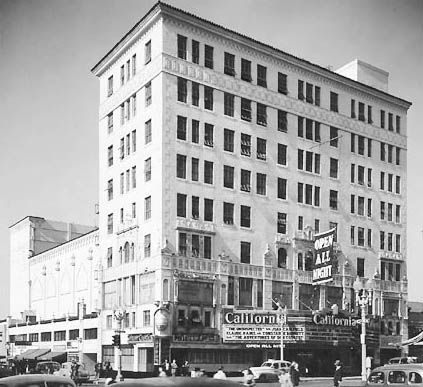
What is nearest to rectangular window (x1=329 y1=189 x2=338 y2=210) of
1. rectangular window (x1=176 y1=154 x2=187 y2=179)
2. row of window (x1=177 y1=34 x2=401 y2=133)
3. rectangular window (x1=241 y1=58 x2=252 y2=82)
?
row of window (x1=177 y1=34 x2=401 y2=133)

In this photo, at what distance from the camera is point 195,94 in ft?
151

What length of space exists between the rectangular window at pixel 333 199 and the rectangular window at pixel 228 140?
10.4 metres

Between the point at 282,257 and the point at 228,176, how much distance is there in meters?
7.30

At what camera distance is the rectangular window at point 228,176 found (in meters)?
47.1

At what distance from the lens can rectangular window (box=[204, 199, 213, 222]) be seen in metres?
45.9

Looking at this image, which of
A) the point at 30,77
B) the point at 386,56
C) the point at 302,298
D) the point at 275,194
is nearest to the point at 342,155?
the point at 275,194

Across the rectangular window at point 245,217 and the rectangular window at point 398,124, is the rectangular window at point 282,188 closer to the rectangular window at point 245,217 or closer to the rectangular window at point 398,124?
the rectangular window at point 245,217

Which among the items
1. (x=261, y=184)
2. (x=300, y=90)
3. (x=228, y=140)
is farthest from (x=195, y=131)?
(x=300, y=90)

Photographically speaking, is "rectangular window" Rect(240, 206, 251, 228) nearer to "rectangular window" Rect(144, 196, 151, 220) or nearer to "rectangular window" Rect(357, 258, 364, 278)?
"rectangular window" Rect(144, 196, 151, 220)

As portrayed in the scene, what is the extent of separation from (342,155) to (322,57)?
3326 centimetres

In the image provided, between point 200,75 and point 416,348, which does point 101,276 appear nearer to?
point 200,75

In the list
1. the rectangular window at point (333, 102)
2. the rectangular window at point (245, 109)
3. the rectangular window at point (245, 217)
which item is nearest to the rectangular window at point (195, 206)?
the rectangular window at point (245, 217)

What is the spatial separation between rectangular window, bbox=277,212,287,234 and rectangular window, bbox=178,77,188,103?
1105cm

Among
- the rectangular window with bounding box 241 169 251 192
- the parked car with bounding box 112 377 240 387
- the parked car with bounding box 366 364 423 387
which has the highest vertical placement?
the rectangular window with bounding box 241 169 251 192
